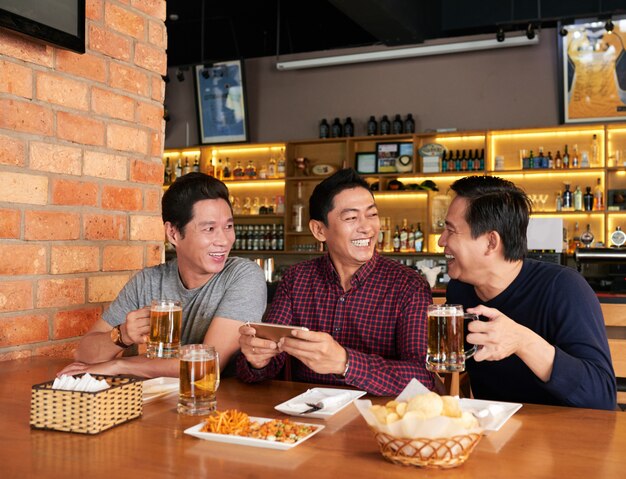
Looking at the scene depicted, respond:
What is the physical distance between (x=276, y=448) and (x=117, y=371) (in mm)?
867

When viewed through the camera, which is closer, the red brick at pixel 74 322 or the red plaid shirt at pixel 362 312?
the red plaid shirt at pixel 362 312

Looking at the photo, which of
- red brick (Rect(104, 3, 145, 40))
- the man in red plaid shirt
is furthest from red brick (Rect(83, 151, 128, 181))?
the man in red plaid shirt

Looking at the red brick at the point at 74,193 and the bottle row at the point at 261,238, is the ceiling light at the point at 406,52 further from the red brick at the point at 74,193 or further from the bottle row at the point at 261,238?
the red brick at the point at 74,193

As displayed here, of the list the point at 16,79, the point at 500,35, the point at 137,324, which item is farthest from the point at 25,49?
the point at 500,35

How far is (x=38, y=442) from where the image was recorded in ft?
4.47

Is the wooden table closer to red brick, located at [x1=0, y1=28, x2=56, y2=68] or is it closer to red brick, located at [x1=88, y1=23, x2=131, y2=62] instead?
red brick, located at [x1=0, y1=28, x2=56, y2=68]

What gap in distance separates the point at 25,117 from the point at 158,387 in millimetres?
1097

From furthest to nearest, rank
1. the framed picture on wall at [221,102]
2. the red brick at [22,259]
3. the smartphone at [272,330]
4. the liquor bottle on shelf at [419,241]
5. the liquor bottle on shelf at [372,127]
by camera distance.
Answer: the framed picture on wall at [221,102]
the liquor bottle on shelf at [372,127]
the liquor bottle on shelf at [419,241]
the red brick at [22,259]
the smartphone at [272,330]

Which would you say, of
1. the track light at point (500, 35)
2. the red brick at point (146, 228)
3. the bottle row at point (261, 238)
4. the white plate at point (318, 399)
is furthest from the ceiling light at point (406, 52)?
the white plate at point (318, 399)

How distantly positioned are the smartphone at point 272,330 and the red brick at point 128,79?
1.29 m

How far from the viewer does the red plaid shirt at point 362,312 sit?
2.15m

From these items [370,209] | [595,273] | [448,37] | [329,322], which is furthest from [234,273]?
[448,37]

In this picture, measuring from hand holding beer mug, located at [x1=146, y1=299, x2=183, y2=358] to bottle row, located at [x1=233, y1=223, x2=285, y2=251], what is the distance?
6.02 metres

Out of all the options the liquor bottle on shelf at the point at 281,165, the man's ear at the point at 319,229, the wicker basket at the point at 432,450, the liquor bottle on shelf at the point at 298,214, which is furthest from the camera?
the liquor bottle on shelf at the point at 281,165
